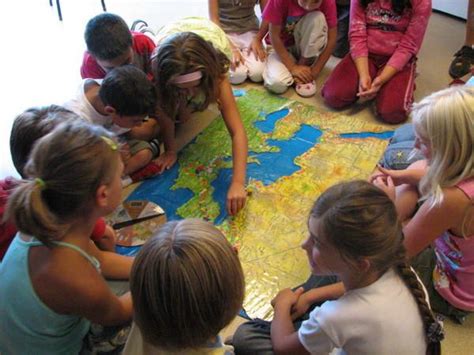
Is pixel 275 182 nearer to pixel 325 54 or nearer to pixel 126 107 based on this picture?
pixel 126 107

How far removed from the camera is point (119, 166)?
98 cm

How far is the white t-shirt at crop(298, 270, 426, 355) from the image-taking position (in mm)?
833

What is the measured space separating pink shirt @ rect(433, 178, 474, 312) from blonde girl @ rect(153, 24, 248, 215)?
66 cm

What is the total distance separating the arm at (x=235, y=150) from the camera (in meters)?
1.59

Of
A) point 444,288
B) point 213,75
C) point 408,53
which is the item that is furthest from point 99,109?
point 408,53

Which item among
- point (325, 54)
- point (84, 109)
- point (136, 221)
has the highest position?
point (84, 109)

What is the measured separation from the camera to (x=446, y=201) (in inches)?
41.4

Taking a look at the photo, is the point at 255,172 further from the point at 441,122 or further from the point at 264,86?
the point at 441,122

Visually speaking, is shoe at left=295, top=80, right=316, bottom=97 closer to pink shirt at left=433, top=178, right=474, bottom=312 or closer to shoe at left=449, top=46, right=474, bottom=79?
shoe at left=449, top=46, right=474, bottom=79

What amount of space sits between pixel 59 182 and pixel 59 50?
6.76ft

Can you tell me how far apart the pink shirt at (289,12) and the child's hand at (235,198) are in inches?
40.3

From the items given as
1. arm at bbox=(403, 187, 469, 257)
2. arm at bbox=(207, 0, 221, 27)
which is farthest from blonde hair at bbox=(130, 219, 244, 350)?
arm at bbox=(207, 0, 221, 27)

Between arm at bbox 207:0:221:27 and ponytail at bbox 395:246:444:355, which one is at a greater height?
arm at bbox 207:0:221:27

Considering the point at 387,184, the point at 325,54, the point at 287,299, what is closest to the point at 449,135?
the point at 387,184
